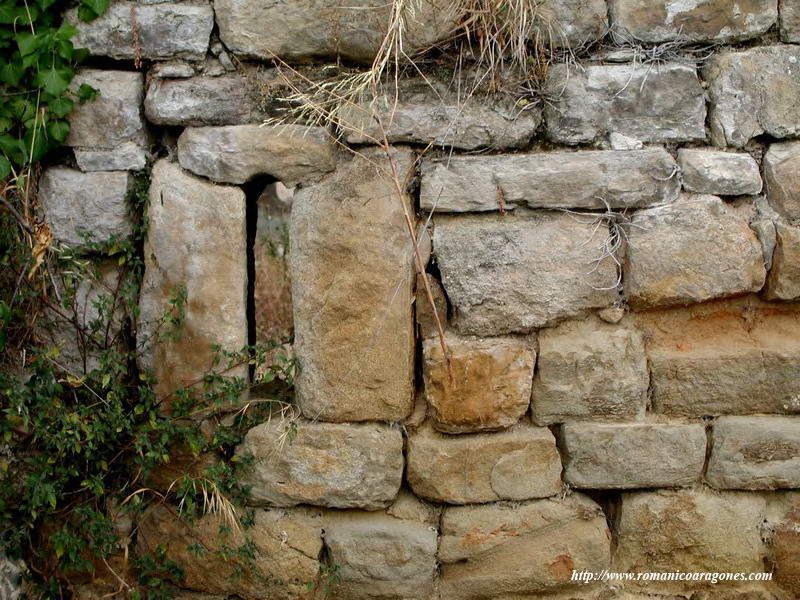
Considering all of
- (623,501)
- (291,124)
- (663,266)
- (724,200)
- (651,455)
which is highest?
(291,124)

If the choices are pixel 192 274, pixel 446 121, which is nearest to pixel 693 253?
pixel 446 121

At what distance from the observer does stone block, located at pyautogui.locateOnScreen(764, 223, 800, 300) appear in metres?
2.23

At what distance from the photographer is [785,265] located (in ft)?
7.33

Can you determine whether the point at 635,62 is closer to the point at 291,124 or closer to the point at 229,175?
the point at 291,124

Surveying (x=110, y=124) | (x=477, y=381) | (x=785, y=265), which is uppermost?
(x=110, y=124)

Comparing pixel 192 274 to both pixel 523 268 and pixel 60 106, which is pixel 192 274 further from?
pixel 523 268

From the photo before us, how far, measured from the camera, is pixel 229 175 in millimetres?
2318

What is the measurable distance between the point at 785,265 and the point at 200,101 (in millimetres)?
1746

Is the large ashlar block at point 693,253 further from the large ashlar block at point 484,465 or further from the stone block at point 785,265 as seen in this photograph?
the large ashlar block at point 484,465

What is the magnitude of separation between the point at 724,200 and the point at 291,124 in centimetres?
127

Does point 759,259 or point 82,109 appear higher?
point 82,109

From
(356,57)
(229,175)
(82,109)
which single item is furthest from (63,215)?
(356,57)

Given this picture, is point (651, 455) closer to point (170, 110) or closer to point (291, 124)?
point (291, 124)

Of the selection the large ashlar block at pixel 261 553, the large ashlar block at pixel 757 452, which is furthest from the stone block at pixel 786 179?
the large ashlar block at pixel 261 553
